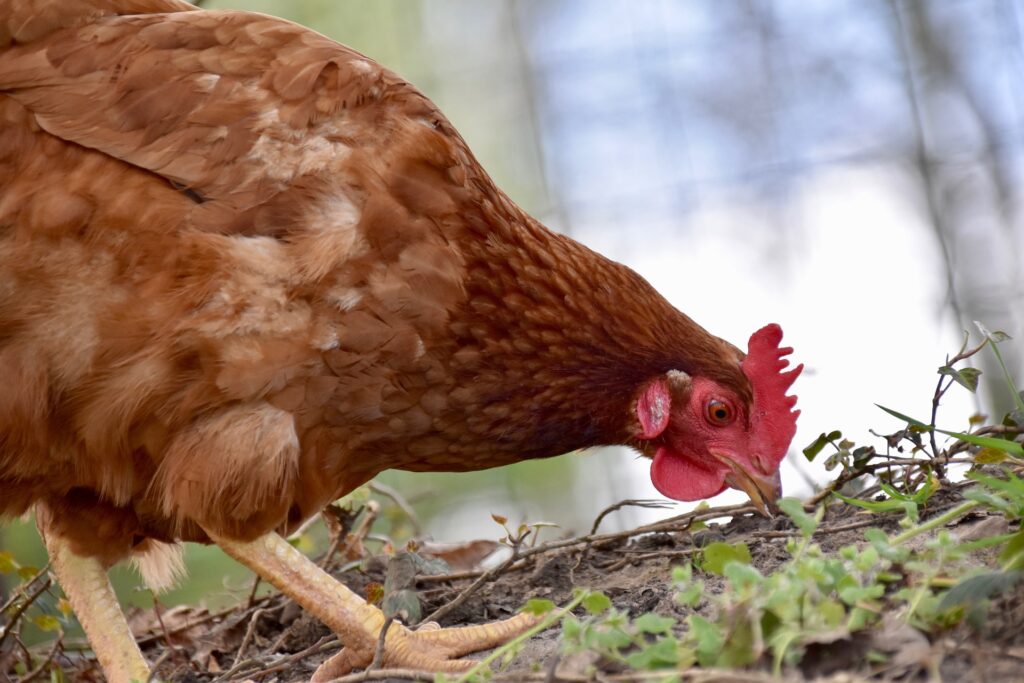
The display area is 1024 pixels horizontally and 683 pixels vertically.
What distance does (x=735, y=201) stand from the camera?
5.48 m

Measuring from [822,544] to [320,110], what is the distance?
4.65ft

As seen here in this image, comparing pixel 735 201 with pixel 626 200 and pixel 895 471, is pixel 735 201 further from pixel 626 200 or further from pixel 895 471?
pixel 895 471

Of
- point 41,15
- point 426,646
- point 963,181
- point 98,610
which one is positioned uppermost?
point 41,15

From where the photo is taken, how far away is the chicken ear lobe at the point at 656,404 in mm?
2477

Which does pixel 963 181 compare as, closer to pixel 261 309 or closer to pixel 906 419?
pixel 906 419

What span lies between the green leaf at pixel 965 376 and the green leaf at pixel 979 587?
907 millimetres

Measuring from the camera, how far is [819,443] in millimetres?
2396

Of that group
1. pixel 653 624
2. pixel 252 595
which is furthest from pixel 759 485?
pixel 252 595

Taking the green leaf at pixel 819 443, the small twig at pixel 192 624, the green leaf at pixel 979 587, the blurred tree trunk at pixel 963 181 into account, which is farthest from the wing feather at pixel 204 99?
the blurred tree trunk at pixel 963 181

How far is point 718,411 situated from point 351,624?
0.99 m

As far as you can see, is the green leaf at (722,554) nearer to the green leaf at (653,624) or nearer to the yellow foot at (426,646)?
the green leaf at (653,624)

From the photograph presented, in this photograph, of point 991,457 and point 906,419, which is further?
point 906,419

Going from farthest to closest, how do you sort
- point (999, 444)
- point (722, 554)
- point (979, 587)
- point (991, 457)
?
point (991, 457) < point (999, 444) < point (722, 554) < point (979, 587)

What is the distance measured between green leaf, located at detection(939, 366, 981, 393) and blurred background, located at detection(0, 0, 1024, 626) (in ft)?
7.74
